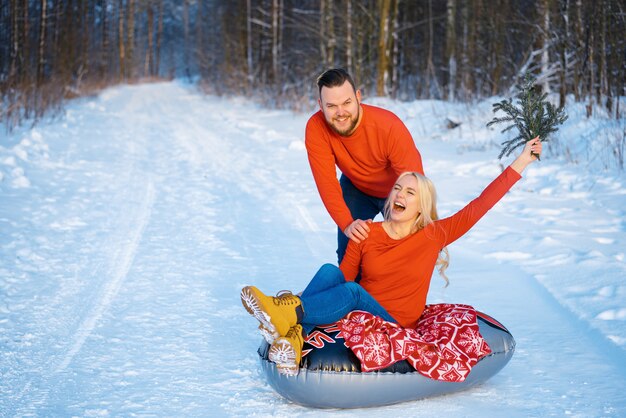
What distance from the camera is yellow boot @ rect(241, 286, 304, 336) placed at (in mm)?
3143

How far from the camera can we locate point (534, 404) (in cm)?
326

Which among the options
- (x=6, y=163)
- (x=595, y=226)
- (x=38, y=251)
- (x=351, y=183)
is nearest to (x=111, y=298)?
(x=38, y=251)

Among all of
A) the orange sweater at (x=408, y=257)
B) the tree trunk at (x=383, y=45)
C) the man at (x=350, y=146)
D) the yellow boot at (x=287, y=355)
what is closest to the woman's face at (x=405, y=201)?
the orange sweater at (x=408, y=257)

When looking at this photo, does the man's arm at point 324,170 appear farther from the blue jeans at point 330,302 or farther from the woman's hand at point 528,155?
the woman's hand at point 528,155

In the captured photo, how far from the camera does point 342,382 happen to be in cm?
318

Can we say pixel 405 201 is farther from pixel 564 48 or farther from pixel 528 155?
pixel 564 48

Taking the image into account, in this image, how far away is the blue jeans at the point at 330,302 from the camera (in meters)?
3.38

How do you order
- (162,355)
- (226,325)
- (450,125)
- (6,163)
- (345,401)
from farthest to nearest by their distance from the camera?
(450,125) → (6,163) → (226,325) → (162,355) → (345,401)

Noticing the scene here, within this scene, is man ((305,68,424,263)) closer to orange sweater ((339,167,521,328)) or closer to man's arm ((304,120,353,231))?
man's arm ((304,120,353,231))

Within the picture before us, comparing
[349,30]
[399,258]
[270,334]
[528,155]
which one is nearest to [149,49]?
[349,30]

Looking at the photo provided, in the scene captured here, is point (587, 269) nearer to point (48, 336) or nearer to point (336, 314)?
point (336, 314)

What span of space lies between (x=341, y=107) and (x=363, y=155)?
401 millimetres

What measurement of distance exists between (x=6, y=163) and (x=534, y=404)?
26.3 feet

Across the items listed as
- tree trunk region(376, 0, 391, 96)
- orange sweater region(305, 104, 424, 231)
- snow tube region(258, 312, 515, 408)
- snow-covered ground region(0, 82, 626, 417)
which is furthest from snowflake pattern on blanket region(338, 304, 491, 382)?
tree trunk region(376, 0, 391, 96)
